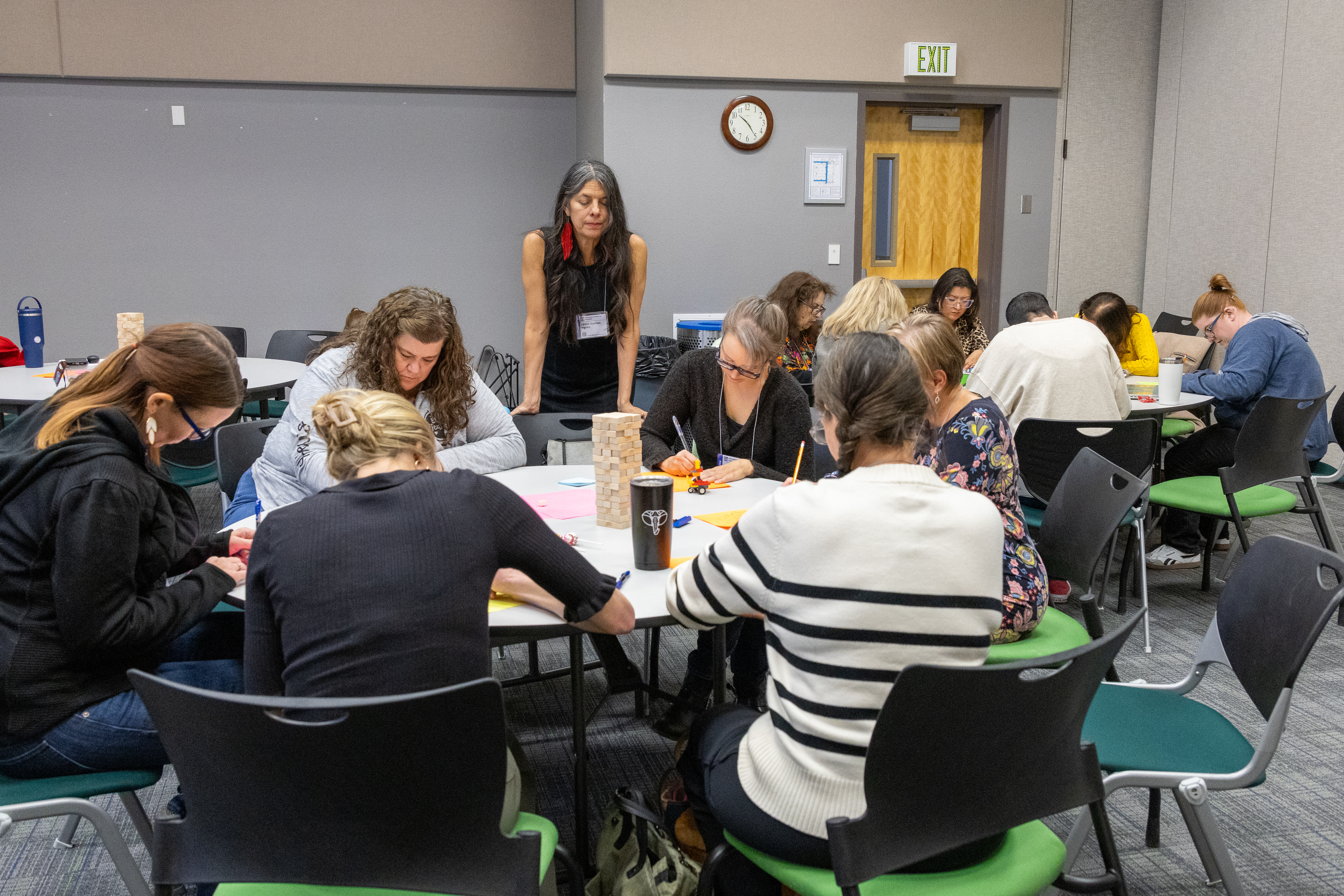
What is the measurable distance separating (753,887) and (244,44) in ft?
20.8

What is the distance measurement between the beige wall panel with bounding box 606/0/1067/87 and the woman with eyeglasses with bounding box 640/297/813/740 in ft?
11.7

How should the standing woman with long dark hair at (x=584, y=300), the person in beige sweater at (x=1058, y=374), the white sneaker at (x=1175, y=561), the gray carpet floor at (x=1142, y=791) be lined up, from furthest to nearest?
the white sneaker at (x=1175, y=561), the standing woman with long dark hair at (x=584, y=300), the person in beige sweater at (x=1058, y=374), the gray carpet floor at (x=1142, y=791)

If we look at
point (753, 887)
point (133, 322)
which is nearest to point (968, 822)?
point (753, 887)

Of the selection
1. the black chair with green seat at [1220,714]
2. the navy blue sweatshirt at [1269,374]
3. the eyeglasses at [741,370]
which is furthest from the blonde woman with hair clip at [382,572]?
the navy blue sweatshirt at [1269,374]

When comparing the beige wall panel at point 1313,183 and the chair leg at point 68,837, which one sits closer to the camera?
the chair leg at point 68,837

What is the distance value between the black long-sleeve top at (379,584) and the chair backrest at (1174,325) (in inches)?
241

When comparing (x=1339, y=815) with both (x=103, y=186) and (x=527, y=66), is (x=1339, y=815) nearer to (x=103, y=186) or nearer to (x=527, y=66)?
(x=527, y=66)

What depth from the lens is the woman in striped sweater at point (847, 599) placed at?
4.44ft

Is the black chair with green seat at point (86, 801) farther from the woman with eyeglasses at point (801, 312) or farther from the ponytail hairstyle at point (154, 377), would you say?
the woman with eyeglasses at point (801, 312)

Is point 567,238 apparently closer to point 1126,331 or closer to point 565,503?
point 565,503

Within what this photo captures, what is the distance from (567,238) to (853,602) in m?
2.54

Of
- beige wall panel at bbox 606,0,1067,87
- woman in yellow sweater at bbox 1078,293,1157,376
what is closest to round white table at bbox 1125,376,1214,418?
woman in yellow sweater at bbox 1078,293,1157,376

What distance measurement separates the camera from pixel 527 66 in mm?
6801

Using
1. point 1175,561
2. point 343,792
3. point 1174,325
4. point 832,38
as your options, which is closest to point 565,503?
point 343,792
